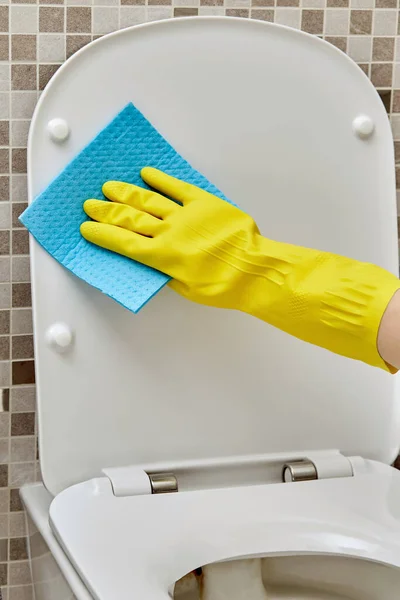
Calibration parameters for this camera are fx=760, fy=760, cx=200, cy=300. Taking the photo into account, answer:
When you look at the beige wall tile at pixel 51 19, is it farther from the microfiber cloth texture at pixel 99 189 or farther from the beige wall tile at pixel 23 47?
the microfiber cloth texture at pixel 99 189

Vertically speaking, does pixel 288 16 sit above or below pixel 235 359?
above

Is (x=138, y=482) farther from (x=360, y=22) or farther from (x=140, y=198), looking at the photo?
(x=360, y=22)

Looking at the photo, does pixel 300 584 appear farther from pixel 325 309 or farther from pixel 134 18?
pixel 134 18

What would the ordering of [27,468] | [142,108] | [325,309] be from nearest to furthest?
[325,309], [142,108], [27,468]

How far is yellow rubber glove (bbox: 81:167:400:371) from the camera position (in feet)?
2.33

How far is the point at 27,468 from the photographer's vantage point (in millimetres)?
935

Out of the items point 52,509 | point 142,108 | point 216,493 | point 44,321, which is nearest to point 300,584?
point 216,493

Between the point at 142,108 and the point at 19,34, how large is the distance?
17cm

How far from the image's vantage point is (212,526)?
0.72 meters

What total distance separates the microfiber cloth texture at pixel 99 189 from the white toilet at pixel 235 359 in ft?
0.07

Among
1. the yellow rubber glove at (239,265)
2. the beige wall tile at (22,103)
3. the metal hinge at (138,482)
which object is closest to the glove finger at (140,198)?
the yellow rubber glove at (239,265)

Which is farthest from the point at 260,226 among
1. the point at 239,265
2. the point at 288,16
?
the point at 288,16

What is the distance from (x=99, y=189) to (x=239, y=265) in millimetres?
174

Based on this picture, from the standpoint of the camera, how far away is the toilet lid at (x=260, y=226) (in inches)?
31.7
